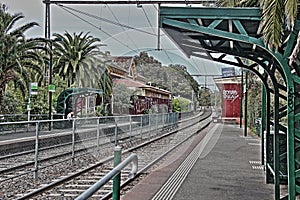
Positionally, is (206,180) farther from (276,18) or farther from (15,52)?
(15,52)

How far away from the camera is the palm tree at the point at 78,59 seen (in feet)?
130

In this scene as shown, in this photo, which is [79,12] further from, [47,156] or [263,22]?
[263,22]

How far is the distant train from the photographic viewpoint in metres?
29.9

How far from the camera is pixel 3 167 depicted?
36.2 ft

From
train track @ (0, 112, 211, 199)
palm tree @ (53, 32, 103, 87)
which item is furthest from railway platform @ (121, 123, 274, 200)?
palm tree @ (53, 32, 103, 87)

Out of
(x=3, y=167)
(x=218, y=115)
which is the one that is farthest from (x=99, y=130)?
(x=218, y=115)

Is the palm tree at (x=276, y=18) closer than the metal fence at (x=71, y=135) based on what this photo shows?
Yes

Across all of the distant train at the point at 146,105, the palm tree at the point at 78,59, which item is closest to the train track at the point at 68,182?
the distant train at the point at 146,105

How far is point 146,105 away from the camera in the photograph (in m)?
30.4

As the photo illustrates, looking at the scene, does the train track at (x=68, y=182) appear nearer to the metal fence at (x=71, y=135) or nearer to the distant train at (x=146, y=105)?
the metal fence at (x=71, y=135)

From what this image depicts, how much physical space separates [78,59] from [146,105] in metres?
11.3

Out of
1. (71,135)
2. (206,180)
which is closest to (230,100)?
(71,135)

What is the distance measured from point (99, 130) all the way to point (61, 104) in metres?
17.2

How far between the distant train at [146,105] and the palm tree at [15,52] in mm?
6566
